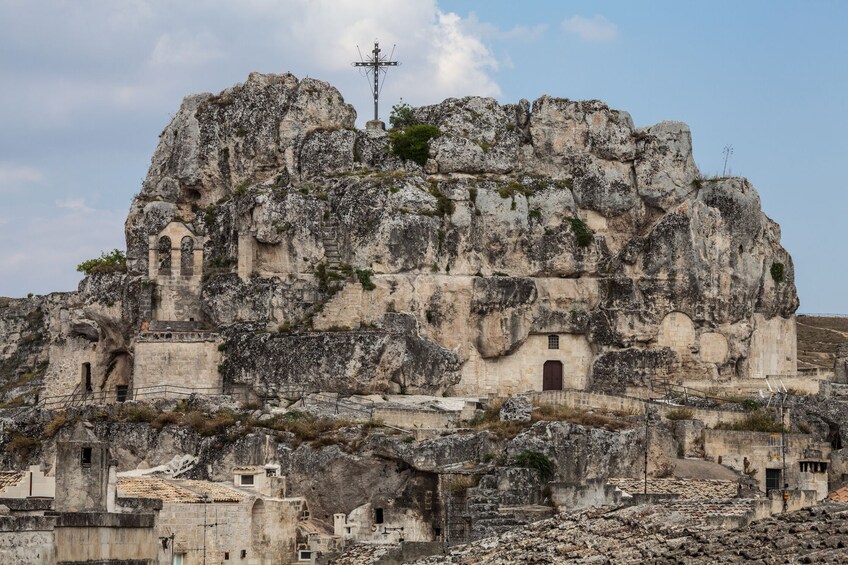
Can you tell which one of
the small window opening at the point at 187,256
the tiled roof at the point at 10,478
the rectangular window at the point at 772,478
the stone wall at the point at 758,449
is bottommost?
the rectangular window at the point at 772,478

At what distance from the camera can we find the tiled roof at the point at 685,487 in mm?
67188

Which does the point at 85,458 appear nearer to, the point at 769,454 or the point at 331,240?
the point at 331,240

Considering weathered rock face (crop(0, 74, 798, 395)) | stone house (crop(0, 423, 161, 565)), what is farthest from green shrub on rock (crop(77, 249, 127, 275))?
stone house (crop(0, 423, 161, 565))

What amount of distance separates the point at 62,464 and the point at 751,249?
4127 cm

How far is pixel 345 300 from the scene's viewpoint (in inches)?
3241

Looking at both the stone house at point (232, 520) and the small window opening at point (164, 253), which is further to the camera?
the small window opening at point (164, 253)

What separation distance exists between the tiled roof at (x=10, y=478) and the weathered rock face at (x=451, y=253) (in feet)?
57.2

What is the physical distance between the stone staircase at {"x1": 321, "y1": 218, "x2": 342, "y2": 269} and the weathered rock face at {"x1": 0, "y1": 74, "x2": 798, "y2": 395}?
54 mm

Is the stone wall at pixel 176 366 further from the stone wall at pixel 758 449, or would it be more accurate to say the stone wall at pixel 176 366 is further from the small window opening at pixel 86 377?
the stone wall at pixel 758 449

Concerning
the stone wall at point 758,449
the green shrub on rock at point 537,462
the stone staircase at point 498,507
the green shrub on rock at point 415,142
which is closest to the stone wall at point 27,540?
the stone staircase at point 498,507

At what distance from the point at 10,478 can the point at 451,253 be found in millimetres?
26060

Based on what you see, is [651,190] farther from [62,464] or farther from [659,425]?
[62,464]

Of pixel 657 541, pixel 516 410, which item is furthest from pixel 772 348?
pixel 657 541

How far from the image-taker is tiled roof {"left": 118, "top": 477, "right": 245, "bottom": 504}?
214 feet
